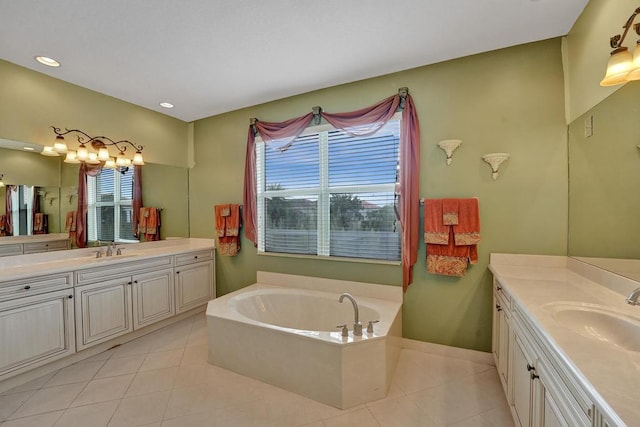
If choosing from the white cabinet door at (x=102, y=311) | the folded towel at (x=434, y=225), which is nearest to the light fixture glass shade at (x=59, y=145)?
the white cabinet door at (x=102, y=311)

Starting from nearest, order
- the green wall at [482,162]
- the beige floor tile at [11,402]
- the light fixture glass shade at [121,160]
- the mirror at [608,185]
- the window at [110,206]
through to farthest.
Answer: the mirror at [608,185]
the beige floor tile at [11,402]
the green wall at [482,162]
the window at [110,206]
the light fixture glass shade at [121,160]

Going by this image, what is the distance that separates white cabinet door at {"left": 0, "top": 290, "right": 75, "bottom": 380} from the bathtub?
113 centimetres

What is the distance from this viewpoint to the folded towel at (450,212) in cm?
214

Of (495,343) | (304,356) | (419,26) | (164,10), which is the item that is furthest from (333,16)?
(495,343)

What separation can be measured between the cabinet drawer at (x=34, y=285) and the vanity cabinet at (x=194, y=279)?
3.30ft

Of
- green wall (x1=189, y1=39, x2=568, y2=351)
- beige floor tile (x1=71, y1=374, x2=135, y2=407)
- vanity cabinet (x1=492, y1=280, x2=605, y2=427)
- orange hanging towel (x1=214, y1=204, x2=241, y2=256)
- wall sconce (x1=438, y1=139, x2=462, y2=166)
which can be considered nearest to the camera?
vanity cabinet (x1=492, y1=280, x2=605, y2=427)

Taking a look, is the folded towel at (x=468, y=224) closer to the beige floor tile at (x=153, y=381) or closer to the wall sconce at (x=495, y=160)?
the wall sconce at (x=495, y=160)

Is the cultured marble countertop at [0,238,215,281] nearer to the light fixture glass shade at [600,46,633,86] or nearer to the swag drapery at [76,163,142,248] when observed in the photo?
the swag drapery at [76,163,142,248]

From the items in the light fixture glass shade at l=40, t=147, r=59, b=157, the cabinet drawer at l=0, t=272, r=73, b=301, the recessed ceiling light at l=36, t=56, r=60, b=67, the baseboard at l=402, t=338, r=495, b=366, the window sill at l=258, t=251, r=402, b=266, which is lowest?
the baseboard at l=402, t=338, r=495, b=366

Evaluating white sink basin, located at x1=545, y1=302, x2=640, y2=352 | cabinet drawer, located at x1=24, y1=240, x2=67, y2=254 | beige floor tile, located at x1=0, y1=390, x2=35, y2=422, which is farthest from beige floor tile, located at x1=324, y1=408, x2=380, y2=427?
cabinet drawer, located at x1=24, y1=240, x2=67, y2=254

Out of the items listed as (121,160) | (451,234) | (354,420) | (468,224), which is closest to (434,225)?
(451,234)

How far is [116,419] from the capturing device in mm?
1621

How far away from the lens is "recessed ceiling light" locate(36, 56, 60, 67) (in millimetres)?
2162

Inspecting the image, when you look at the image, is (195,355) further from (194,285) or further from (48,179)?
(48,179)
